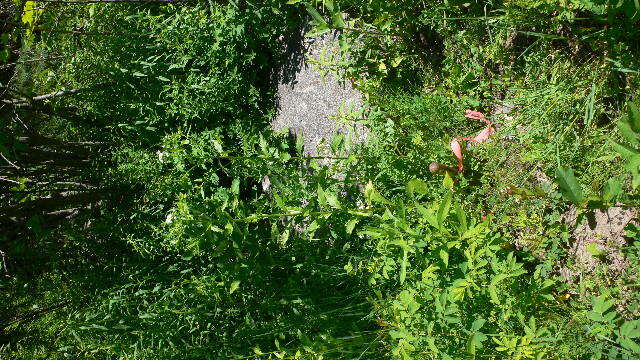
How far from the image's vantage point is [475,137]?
3145 mm

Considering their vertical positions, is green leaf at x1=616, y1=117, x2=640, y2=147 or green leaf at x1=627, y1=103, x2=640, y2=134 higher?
green leaf at x1=627, y1=103, x2=640, y2=134

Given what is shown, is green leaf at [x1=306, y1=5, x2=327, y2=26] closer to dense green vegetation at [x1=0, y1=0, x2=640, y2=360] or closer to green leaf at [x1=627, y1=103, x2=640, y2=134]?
dense green vegetation at [x1=0, y1=0, x2=640, y2=360]

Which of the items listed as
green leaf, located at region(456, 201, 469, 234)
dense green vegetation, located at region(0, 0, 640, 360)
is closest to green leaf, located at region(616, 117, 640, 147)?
dense green vegetation, located at region(0, 0, 640, 360)

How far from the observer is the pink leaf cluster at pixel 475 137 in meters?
2.99

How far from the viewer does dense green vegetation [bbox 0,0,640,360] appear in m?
2.34

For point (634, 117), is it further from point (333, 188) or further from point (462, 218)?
point (333, 188)

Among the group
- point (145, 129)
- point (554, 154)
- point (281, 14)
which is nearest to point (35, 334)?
point (145, 129)

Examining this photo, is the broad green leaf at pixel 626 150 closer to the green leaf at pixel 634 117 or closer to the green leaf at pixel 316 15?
the green leaf at pixel 634 117

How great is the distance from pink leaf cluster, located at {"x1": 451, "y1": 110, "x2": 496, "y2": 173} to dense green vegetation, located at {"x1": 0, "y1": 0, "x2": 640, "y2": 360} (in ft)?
0.07

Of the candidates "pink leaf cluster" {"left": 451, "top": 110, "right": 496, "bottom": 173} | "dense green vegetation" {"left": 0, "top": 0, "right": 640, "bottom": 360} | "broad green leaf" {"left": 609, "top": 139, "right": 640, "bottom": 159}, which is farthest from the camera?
"pink leaf cluster" {"left": 451, "top": 110, "right": 496, "bottom": 173}

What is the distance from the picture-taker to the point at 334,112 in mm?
4125

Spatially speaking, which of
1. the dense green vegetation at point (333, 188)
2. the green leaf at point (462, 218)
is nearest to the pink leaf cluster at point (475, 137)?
the dense green vegetation at point (333, 188)

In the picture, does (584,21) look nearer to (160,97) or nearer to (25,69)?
(160,97)

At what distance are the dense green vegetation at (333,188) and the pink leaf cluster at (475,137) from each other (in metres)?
0.02
